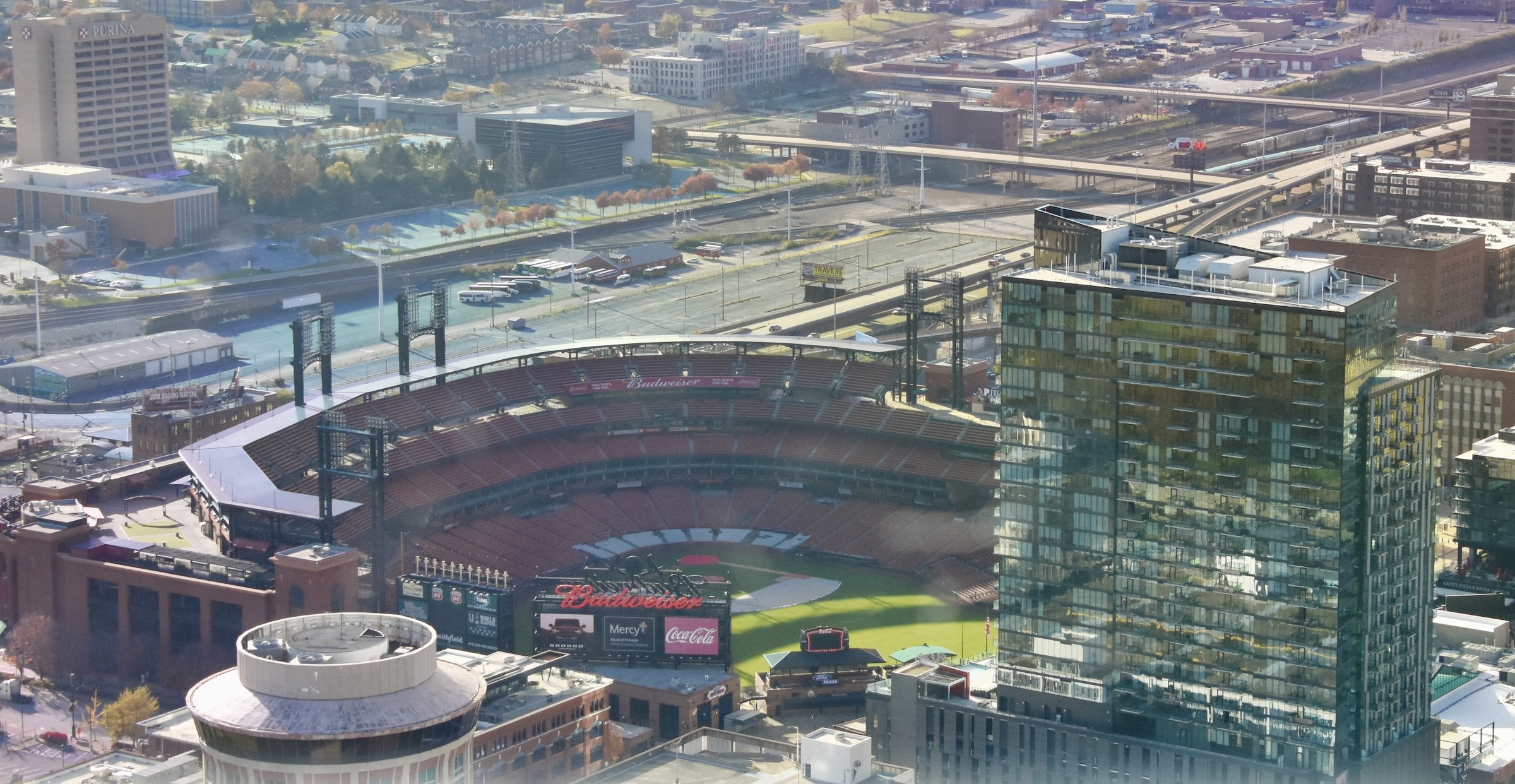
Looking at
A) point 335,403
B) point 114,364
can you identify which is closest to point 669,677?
point 335,403

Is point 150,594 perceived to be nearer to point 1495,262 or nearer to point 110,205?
point 110,205

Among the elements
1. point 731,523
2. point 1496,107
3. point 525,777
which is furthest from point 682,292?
point 525,777

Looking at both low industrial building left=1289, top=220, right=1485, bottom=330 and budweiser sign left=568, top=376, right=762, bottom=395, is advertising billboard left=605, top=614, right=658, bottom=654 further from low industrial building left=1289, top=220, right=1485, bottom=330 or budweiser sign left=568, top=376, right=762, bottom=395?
low industrial building left=1289, top=220, right=1485, bottom=330

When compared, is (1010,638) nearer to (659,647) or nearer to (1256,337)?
(1256,337)

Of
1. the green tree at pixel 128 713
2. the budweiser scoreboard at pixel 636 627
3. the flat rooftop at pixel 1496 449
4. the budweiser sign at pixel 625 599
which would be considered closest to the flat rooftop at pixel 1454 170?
the flat rooftop at pixel 1496 449

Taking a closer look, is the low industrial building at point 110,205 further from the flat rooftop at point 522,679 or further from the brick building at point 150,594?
the flat rooftop at point 522,679
